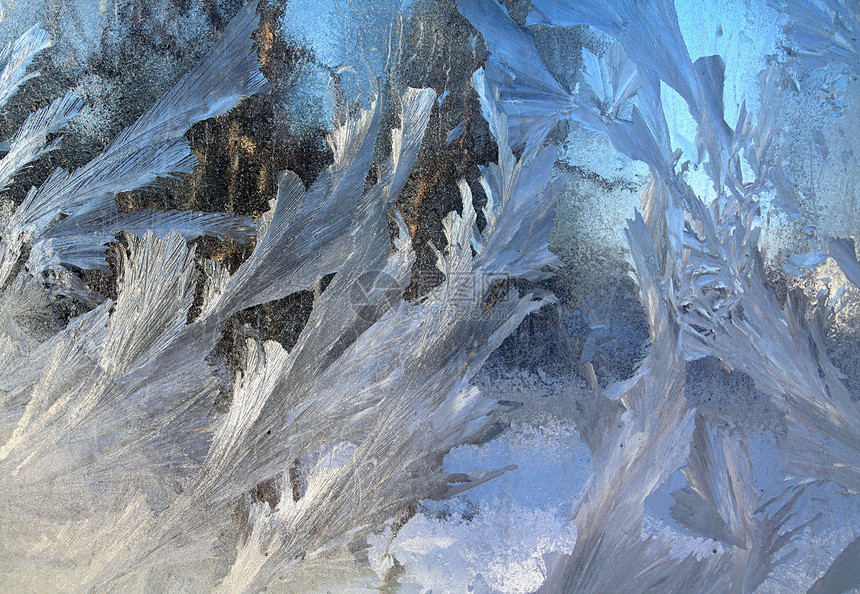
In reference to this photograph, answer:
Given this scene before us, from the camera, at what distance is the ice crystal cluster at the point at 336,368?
594 millimetres

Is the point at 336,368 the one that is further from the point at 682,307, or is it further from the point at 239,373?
the point at 682,307

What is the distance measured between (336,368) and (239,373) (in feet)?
0.33

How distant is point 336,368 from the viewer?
23.6 inches

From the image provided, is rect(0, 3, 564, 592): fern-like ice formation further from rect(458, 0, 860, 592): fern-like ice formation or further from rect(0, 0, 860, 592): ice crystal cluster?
rect(458, 0, 860, 592): fern-like ice formation

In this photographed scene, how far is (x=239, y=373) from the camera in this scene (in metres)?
0.60

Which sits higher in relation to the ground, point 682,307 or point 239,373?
point 239,373

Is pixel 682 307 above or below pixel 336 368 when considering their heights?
below

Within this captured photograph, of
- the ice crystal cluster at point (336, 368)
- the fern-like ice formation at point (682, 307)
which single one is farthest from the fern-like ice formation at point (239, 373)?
the fern-like ice formation at point (682, 307)

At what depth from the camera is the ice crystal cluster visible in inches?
23.4

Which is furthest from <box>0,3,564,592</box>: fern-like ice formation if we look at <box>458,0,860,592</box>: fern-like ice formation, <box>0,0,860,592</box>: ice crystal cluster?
<box>458,0,860,592</box>: fern-like ice formation

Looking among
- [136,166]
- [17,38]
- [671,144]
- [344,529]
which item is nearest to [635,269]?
[671,144]

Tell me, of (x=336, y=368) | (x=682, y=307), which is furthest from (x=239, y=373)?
(x=682, y=307)

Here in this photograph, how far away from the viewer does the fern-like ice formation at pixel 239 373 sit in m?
0.59

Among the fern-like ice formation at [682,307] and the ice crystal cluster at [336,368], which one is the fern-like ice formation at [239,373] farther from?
the fern-like ice formation at [682,307]
